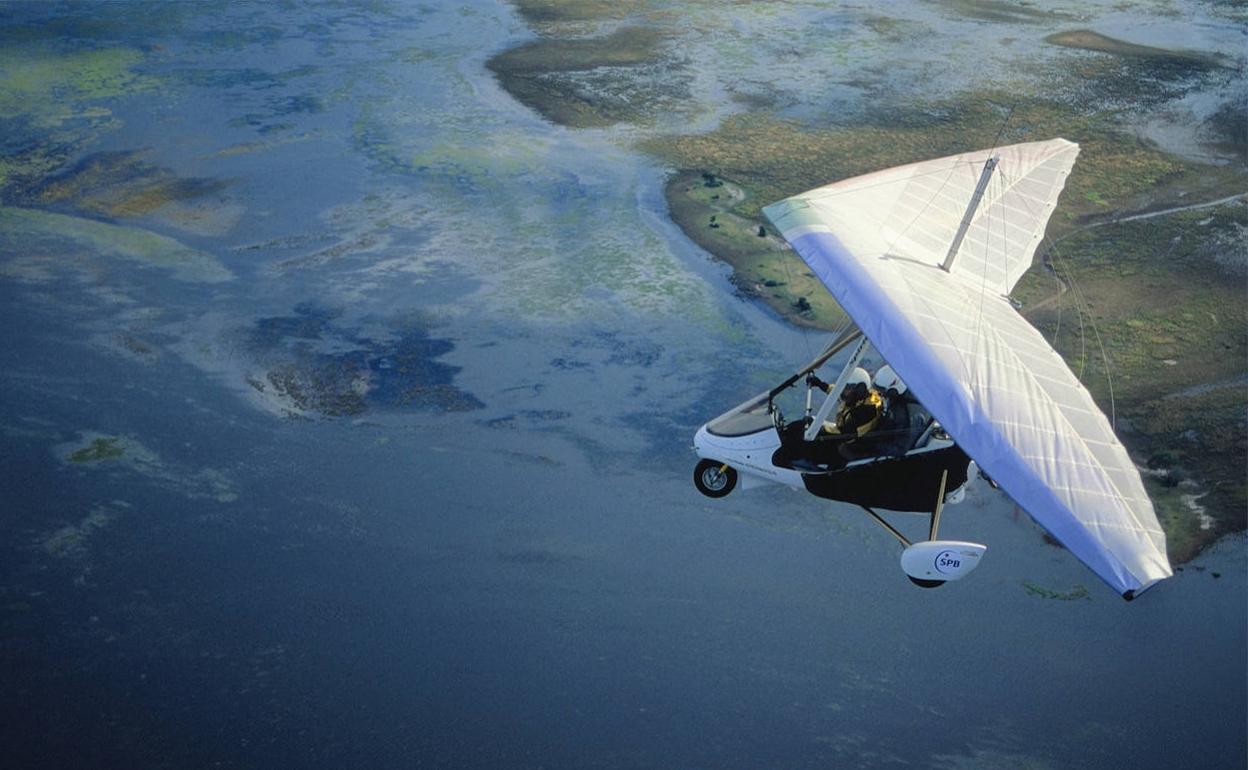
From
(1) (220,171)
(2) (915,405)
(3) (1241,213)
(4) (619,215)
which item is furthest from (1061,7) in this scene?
(2) (915,405)

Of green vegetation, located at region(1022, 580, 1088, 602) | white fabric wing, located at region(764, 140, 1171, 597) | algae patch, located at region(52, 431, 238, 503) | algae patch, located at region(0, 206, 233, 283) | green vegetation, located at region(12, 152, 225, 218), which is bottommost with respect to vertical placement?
green vegetation, located at region(1022, 580, 1088, 602)

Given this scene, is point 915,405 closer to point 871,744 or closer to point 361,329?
point 871,744

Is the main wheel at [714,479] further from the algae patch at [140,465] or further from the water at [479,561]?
the algae patch at [140,465]

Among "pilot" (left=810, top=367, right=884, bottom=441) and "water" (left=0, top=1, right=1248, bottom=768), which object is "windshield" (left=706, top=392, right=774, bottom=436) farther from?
"water" (left=0, top=1, right=1248, bottom=768)

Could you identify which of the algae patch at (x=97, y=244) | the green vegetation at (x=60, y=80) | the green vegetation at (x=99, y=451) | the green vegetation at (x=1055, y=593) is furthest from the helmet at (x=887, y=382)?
the green vegetation at (x=60, y=80)

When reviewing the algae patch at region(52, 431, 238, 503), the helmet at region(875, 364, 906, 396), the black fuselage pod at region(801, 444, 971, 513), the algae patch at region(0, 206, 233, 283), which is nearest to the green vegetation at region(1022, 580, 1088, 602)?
the black fuselage pod at region(801, 444, 971, 513)
